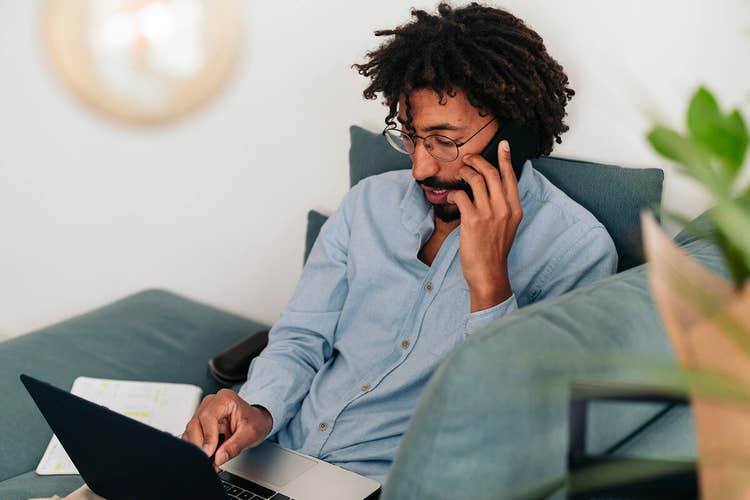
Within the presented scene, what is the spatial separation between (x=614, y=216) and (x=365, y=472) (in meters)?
0.61

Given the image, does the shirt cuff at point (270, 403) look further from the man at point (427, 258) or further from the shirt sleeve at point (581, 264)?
the shirt sleeve at point (581, 264)

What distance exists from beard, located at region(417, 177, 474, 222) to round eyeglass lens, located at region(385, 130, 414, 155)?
0.06m

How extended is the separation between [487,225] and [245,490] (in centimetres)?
56

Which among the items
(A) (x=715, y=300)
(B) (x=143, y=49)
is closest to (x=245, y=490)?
(A) (x=715, y=300)

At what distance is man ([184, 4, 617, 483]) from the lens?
1.35 m

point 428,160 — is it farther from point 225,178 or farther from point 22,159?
point 22,159

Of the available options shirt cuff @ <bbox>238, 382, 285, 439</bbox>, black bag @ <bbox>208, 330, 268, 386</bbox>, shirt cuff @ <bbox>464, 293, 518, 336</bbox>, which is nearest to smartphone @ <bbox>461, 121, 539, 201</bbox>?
shirt cuff @ <bbox>464, 293, 518, 336</bbox>

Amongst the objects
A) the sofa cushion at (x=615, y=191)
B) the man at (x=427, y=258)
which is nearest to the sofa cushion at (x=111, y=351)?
the man at (x=427, y=258)

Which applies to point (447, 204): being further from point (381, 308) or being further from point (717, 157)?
point (717, 157)

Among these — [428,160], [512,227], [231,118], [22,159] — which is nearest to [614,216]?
[512,227]

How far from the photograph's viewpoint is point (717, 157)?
1.79 ft

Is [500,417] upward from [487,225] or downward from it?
downward

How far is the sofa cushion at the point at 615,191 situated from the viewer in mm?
1412

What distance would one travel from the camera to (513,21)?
1.42 metres
